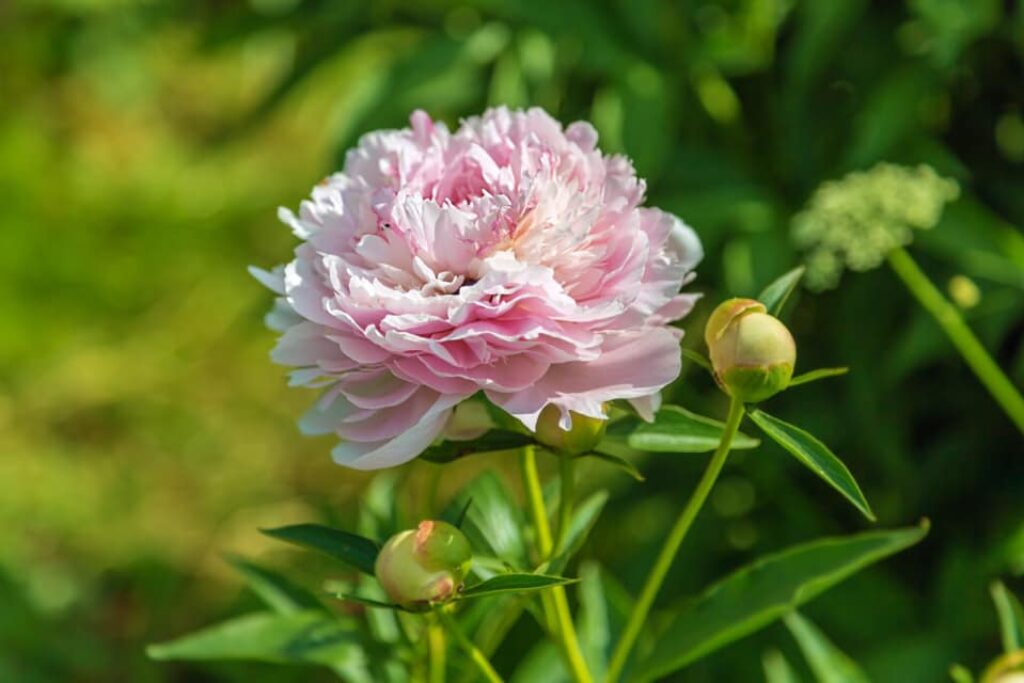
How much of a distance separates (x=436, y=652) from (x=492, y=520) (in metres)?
0.08

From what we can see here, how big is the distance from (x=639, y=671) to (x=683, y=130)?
67 centimetres

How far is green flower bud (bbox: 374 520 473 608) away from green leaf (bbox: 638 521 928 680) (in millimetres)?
188

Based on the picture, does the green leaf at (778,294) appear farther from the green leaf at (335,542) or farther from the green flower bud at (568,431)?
the green leaf at (335,542)

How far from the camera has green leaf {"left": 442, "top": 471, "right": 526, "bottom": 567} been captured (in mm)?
719

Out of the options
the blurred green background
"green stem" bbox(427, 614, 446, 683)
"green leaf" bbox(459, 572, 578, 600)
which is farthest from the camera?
the blurred green background

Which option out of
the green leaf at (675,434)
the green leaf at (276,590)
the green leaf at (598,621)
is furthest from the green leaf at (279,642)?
the green leaf at (675,434)

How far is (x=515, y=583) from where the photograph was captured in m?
0.57

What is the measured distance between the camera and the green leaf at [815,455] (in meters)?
0.56

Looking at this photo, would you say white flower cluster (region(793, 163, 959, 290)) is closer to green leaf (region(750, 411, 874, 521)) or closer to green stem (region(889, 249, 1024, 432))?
green stem (region(889, 249, 1024, 432))

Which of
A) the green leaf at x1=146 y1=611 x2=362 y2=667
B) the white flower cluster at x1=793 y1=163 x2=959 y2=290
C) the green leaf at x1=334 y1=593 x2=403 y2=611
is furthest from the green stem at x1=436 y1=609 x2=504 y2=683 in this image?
the white flower cluster at x1=793 y1=163 x2=959 y2=290

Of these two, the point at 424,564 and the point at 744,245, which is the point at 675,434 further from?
the point at 744,245

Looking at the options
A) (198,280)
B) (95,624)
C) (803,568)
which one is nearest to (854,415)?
(803,568)

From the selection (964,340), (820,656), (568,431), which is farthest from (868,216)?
(568,431)

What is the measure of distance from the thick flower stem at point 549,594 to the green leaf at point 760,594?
0.20 ft
